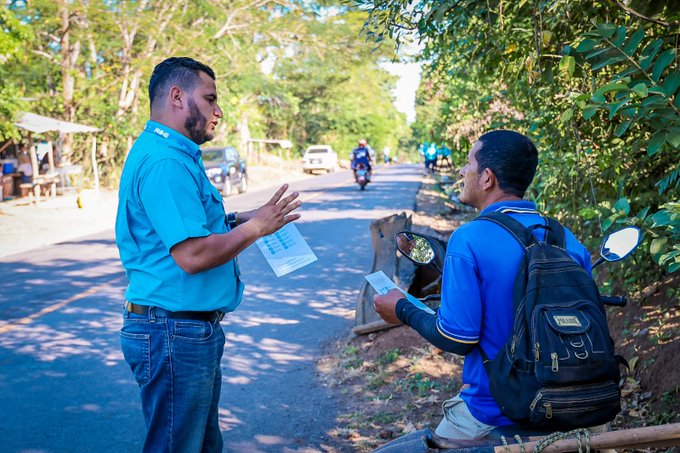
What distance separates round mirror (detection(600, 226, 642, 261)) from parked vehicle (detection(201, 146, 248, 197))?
24031mm

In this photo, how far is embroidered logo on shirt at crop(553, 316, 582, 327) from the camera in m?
2.17

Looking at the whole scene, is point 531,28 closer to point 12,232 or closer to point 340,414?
point 340,414

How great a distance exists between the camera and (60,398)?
5.77 m

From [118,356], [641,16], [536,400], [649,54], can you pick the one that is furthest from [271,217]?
[118,356]

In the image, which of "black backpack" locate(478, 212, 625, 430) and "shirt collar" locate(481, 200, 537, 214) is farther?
"shirt collar" locate(481, 200, 537, 214)

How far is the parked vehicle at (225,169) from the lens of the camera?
26953 millimetres

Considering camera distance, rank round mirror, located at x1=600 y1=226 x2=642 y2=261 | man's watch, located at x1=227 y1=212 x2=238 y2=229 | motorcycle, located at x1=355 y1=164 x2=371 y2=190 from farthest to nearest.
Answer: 1. motorcycle, located at x1=355 y1=164 x2=371 y2=190
2. man's watch, located at x1=227 y1=212 x2=238 y2=229
3. round mirror, located at x1=600 y1=226 x2=642 y2=261

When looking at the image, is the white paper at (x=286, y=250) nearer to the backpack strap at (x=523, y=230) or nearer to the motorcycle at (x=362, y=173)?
the backpack strap at (x=523, y=230)

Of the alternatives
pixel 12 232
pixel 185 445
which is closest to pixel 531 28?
pixel 185 445

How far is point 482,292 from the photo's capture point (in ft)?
7.95

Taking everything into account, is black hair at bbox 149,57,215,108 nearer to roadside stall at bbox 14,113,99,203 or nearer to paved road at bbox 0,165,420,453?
paved road at bbox 0,165,420,453

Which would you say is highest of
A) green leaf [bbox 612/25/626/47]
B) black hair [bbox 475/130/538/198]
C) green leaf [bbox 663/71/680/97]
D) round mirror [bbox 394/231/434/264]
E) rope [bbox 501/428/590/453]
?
green leaf [bbox 612/25/626/47]

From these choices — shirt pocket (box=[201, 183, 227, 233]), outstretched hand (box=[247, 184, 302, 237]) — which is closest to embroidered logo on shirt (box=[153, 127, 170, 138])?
shirt pocket (box=[201, 183, 227, 233])

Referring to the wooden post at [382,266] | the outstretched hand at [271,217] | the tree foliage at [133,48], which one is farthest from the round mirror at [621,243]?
the tree foliage at [133,48]
